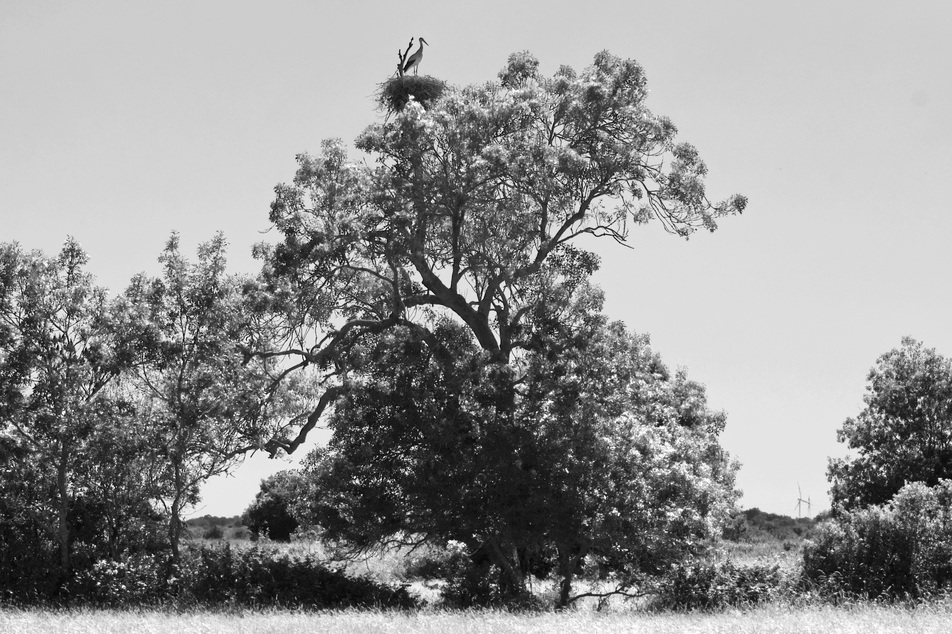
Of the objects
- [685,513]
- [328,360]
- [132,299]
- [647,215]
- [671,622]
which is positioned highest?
[647,215]

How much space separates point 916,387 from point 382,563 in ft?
82.1

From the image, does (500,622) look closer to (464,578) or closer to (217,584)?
(464,578)

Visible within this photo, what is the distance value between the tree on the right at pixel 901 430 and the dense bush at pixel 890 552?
17.9 meters

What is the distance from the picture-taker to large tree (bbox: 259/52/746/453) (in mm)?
30844

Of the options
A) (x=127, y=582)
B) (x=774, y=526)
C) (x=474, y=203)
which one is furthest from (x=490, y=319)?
(x=774, y=526)

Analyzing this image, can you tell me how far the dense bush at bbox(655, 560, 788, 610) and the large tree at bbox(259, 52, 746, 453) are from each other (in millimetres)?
8121

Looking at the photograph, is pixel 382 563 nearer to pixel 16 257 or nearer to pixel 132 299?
pixel 132 299

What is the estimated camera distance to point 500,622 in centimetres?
2333

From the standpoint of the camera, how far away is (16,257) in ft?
110

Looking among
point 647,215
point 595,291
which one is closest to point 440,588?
point 595,291

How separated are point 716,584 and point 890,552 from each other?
4.82 metres

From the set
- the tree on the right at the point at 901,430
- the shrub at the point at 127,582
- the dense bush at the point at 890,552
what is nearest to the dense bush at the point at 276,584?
the shrub at the point at 127,582

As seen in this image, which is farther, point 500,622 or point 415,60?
point 415,60

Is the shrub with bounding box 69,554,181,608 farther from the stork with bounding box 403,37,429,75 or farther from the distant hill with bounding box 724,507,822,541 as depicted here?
the distant hill with bounding box 724,507,822,541
